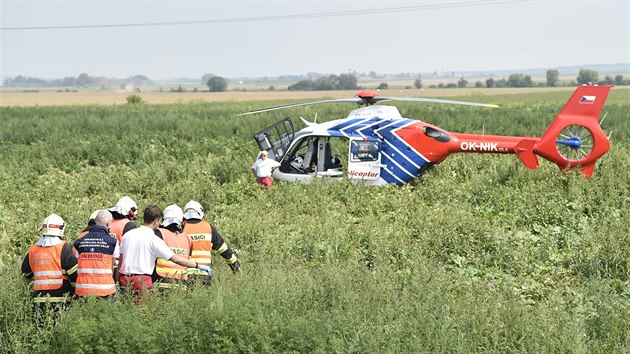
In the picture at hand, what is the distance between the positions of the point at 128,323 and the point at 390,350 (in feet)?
7.37

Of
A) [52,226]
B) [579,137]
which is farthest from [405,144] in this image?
[52,226]

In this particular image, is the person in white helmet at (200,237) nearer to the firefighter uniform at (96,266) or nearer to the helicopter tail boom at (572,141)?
the firefighter uniform at (96,266)

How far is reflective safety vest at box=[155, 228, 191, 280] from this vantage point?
7.79 m

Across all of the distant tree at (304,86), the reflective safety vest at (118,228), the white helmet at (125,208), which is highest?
the white helmet at (125,208)

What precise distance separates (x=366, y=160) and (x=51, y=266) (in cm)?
888

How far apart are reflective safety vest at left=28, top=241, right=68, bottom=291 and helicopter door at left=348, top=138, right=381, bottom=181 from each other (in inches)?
340

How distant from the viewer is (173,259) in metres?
7.53

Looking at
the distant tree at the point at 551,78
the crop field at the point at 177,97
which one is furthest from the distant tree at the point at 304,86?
the distant tree at the point at 551,78

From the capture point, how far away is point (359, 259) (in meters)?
9.91

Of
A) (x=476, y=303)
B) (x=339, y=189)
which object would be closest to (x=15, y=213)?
(x=339, y=189)

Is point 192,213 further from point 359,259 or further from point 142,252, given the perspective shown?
point 359,259

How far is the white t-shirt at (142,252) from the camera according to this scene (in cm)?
755

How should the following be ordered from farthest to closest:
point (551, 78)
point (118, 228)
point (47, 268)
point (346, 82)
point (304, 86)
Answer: point (551, 78) → point (304, 86) → point (346, 82) → point (118, 228) → point (47, 268)

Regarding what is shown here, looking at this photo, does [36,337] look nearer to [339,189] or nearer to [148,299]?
[148,299]
